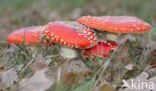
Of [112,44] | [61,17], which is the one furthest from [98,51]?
[61,17]

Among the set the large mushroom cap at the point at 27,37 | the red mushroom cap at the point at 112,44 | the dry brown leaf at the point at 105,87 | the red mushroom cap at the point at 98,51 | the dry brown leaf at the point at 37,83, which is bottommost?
the dry brown leaf at the point at 105,87

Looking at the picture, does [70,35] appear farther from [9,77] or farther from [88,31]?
[9,77]

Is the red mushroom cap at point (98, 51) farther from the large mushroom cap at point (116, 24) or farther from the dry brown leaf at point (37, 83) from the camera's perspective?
the dry brown leaf at point (37, 83)

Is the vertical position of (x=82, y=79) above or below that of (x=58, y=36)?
below

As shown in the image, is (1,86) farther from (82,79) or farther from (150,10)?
(150,10)

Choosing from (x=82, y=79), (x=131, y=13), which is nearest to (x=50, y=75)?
(x=82, y=79)

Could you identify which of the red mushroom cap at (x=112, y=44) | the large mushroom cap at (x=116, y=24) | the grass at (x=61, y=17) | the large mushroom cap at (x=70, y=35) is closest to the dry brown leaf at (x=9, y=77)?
the grass at (x=61, y=17)
